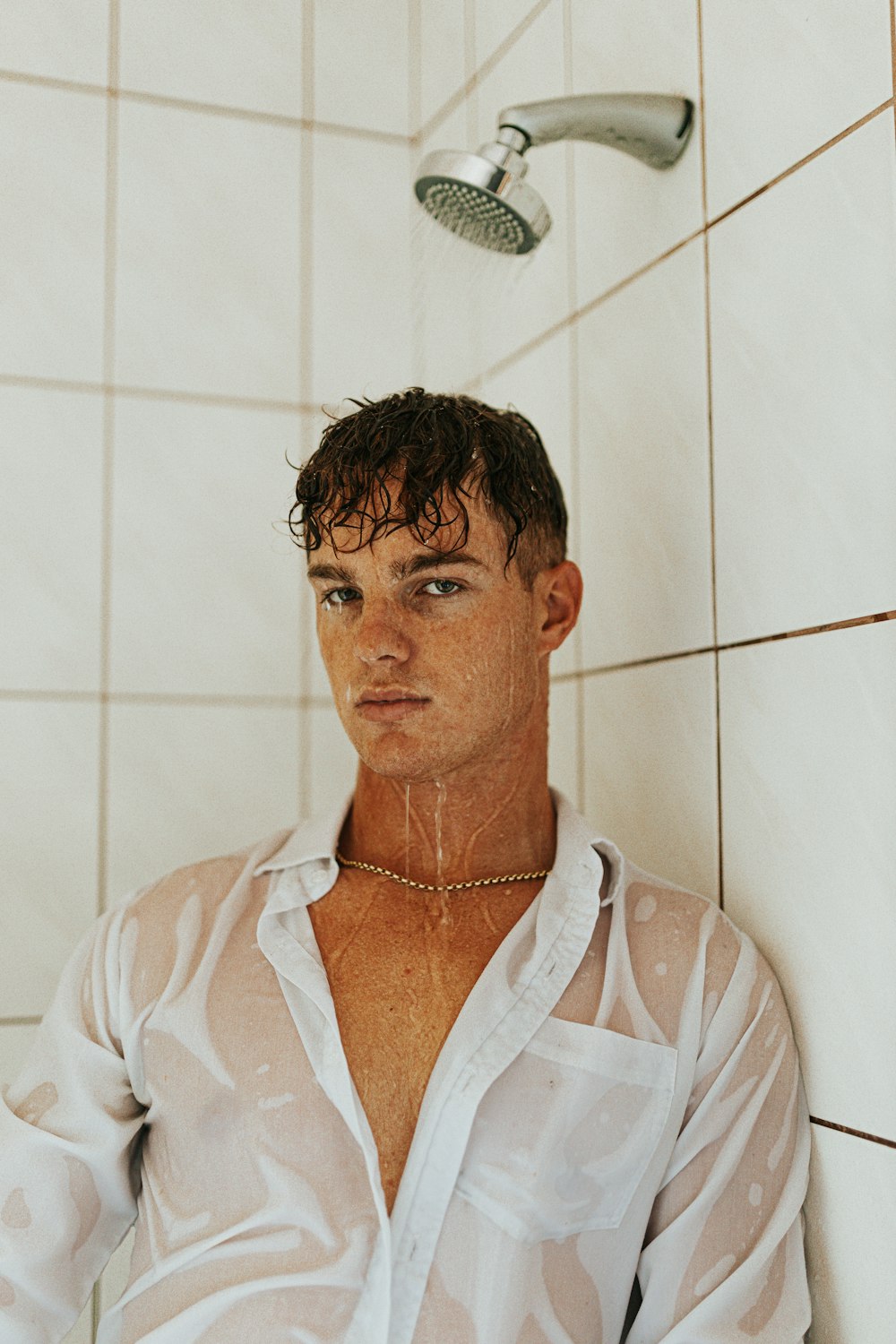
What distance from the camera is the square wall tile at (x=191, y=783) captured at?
5.47ft

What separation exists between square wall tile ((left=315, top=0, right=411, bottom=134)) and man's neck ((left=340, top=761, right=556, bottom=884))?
105 centimetres

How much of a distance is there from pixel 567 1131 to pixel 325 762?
79cm

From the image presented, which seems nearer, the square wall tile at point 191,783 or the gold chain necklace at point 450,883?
the gold chain necklace at point 450,883

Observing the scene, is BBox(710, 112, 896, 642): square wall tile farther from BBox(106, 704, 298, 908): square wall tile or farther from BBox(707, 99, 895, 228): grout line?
BBox(106, 704, 298, 908): square wall tile

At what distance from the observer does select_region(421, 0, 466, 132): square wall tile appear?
177 centimetres

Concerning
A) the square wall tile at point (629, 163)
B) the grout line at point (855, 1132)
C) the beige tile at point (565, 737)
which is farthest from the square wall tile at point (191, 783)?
the grout line at point (855, 1132)

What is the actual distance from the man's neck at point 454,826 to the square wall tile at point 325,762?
528 mm

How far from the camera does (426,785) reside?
3.98ft

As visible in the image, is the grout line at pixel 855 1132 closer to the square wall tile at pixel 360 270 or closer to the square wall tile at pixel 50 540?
the square wall tile at pixel 50 540

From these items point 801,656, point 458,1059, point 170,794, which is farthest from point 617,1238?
point 170,794

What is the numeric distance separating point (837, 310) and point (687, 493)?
269 millimetres

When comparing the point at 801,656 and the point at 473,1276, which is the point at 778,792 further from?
the point at 473,1276

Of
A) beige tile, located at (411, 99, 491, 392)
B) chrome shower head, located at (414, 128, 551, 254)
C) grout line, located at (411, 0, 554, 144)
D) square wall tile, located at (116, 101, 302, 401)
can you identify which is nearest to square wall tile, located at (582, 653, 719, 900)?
chrome shower head, located at (414, 128, 551, 254)

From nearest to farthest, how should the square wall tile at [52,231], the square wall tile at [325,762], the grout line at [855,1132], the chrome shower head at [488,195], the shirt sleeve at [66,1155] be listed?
the grout line at [855,1132] < the shirt sleeve at [66,1155] < the chrome shower head at [488,195] < the square wall tile at [52,231] < the square wall tile at [325,762]
